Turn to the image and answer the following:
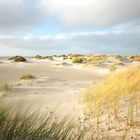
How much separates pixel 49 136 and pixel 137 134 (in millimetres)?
2176

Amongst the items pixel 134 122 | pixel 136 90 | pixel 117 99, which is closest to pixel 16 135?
pixel 134 122

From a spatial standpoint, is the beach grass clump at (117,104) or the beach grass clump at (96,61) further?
the beach grass clump at (96,61)

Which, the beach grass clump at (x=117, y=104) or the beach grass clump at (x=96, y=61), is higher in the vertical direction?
the beach grass clump at (x=117, y=104)

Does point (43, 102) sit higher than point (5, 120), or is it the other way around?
point (5, 120)

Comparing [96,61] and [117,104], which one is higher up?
[117,104]

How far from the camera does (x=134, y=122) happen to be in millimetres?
6145

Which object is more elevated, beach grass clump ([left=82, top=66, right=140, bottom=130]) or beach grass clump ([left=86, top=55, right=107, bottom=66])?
beach grass clump ([left=82, top=66, right=140, bottom=130])

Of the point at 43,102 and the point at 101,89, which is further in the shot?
the point at 43,102

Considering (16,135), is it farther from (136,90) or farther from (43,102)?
(43,102)

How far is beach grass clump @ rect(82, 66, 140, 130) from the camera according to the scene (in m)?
6.45

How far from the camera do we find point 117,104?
691 centimetres

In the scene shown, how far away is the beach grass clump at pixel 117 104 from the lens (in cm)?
645

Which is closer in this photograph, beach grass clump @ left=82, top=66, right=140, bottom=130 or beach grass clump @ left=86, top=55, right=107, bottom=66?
beach grass clump @ left=82, top=66, right=140, bottom=130

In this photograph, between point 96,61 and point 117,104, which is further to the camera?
point 96,61
